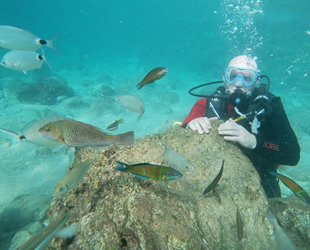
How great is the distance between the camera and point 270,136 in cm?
301

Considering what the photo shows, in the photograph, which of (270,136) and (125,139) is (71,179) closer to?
(125,139)

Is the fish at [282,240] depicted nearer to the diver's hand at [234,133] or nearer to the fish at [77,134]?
the diver's hand at [234,133]

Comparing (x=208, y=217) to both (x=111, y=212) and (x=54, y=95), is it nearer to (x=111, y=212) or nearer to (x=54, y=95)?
(x=111, y=212)

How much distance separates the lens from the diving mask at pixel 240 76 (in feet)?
11.1

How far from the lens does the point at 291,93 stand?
22.3 m

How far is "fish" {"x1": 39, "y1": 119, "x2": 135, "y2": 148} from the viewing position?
5.10ft

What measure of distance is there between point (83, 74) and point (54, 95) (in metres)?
15.1

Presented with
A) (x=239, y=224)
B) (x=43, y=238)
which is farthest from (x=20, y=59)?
(x=239, y=224)

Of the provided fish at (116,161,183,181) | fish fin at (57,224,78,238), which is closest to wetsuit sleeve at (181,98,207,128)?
fish at (116,161,183,181)

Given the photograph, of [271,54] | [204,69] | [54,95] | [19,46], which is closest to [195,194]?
[19,46]

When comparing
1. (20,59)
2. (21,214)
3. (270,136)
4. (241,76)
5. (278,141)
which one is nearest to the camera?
(278,141)

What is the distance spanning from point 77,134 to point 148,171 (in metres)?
0.81

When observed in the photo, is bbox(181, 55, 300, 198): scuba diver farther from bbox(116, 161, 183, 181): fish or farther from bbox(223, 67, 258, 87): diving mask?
bbox(116, 161, 183, 181): fish

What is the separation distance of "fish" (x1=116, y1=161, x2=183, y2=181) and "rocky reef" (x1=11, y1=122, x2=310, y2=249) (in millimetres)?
386
